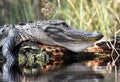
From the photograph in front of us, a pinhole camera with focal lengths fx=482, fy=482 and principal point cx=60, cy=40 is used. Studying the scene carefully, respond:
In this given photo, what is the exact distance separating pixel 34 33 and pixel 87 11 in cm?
170

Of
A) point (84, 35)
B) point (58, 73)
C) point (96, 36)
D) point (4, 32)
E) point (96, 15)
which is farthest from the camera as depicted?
point (96, 15)

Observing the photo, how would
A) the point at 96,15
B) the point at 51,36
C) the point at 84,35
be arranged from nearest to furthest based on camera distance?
the point at 84,35 → the point at 51,36 → the point at 96,15

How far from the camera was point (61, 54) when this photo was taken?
23.3 ft

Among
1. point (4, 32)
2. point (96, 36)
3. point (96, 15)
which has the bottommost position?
point (96, 36)

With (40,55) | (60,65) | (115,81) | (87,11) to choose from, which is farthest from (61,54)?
(115,81)

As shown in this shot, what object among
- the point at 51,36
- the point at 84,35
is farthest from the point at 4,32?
the point at 84,35

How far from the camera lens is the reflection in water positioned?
5035 millimetres

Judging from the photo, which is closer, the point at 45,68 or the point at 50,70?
the point at 50,70

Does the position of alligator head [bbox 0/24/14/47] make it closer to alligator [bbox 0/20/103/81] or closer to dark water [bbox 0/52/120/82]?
alligator [bbox 0/20/103/81]

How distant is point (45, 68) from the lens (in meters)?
6.09

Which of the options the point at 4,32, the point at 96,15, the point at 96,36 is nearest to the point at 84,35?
the point at 96,36

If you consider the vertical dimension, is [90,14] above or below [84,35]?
above

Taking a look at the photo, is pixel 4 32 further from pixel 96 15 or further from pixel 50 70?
pixel 96 15

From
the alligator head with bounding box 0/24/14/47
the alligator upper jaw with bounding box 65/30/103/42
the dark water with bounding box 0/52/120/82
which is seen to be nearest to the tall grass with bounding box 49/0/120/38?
the alligator upper jaw with bounding box 65/30/103/42
